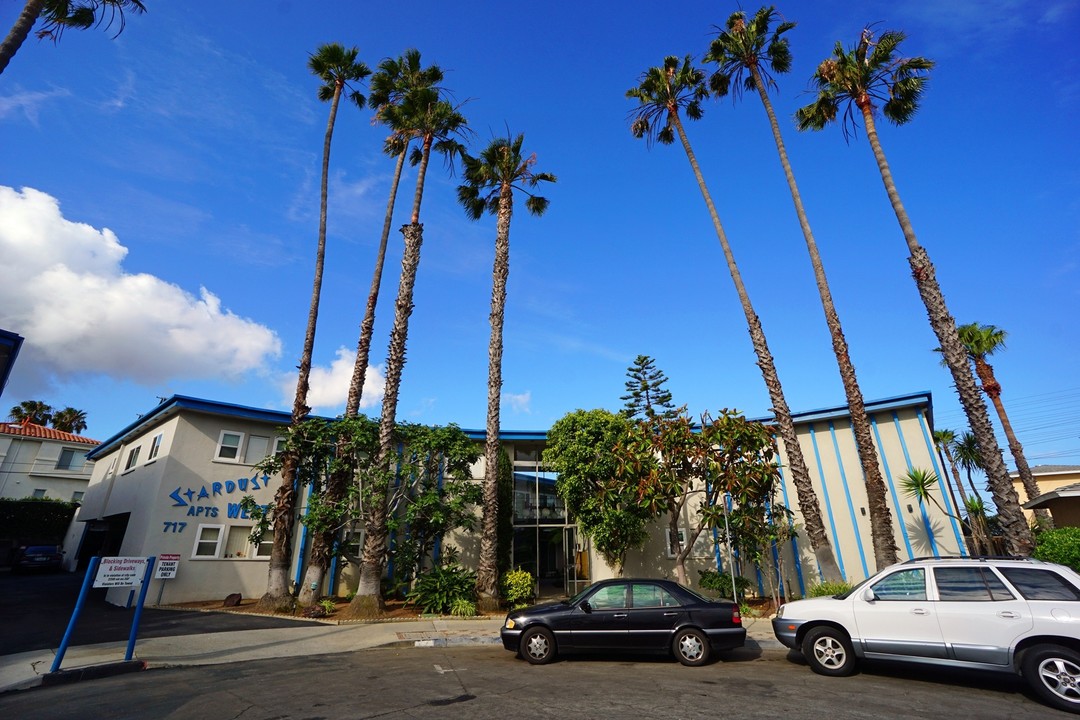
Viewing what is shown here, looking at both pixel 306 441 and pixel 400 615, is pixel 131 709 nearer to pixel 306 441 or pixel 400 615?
pixel 400 615

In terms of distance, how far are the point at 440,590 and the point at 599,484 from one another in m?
6.02

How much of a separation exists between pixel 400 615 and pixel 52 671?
8123 millimetres

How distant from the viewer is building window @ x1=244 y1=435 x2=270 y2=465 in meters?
18.7

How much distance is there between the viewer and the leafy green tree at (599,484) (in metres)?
16.1

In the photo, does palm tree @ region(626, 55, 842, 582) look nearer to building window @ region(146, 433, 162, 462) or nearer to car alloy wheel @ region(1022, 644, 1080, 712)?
car alloy wheel @ region(1022, 644, 1080, 712)

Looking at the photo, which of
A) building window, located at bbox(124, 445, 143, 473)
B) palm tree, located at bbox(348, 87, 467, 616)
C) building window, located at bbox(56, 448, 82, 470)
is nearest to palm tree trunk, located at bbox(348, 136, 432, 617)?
palm tree, located at bbox(348, 87, 467, 616)

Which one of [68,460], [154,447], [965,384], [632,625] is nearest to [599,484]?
[632,625]

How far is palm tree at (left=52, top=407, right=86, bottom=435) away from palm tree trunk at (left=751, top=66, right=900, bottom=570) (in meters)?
62.7

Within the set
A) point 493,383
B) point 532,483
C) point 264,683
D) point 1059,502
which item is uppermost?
point 493,383

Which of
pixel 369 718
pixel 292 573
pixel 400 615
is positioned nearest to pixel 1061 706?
pixel 369 718

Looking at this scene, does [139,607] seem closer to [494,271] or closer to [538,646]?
[538,646]

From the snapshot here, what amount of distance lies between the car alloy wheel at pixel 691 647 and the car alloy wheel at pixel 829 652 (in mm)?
1575

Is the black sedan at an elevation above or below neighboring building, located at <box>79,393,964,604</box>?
below

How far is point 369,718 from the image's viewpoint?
557 centimetres
